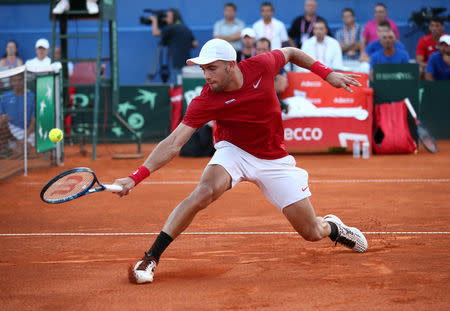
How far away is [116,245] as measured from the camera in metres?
5.65

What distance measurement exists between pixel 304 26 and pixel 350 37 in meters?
1.20

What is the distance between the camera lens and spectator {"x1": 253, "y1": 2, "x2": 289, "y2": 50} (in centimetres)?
1356

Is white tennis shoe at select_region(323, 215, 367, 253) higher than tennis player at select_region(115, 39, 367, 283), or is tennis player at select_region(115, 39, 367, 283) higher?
tennis player at select_region(115, 39, 367, 283)

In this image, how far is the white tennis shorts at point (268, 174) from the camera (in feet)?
15.8

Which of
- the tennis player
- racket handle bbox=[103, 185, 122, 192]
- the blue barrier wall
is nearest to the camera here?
racket handle bbox=[103, 185, 122, 192]

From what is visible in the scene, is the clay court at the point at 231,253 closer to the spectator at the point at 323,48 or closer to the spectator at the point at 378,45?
the spectator at the point at 323,48

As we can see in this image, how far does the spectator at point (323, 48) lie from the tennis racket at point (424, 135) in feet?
5.23

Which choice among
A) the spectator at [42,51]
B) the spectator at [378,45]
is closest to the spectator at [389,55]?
the spectator at [378,45]

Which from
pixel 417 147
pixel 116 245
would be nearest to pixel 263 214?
pixel 116 245

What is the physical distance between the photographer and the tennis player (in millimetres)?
9423

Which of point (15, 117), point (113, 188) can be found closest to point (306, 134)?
point (15, 117)

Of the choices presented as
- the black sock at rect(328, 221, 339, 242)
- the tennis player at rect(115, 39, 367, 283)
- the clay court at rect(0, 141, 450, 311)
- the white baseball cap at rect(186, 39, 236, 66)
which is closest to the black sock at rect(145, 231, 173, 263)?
the tennis player at rect(115, 39, 367, 283)

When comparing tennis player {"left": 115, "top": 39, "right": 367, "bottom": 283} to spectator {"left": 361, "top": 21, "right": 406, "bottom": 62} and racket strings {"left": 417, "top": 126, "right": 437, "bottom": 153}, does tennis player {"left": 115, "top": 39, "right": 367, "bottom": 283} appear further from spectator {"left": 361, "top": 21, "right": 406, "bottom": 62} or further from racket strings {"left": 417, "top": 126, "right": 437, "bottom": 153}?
spectator {"left": 361, "top": 21, "right": 406, "bottom": 62}

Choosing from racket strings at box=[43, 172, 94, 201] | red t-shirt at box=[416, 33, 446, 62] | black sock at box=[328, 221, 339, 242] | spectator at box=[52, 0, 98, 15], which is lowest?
black sock at box=[328, 221, 339, 242]
